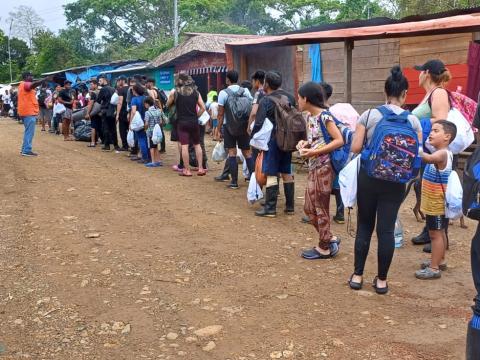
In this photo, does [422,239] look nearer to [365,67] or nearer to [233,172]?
[233,172]

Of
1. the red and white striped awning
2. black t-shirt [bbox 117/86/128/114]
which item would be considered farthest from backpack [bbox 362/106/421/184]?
the red and white striped awning

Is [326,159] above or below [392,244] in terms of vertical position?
above

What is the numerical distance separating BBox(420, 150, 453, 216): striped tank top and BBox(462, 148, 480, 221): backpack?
186 centimetres

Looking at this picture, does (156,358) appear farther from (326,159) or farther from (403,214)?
(403,214)

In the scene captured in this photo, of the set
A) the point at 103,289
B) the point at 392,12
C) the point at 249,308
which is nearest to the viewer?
the point at 249,308

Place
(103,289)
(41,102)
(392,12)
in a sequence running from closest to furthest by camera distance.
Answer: (103,289) → (41,102) → (392,12)

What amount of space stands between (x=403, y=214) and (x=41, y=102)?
48.0 ft

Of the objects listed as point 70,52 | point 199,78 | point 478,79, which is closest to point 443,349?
point 478,79

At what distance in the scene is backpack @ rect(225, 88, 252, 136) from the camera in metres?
7.48

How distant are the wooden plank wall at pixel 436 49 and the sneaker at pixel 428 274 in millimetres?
6106

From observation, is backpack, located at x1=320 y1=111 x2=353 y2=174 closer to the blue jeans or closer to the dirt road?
the dirt road

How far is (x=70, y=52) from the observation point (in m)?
40.9

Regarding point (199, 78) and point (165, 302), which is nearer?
point (165, 302)

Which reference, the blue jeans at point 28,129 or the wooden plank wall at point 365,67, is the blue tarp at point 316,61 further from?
the blue jeans at point 28,129
